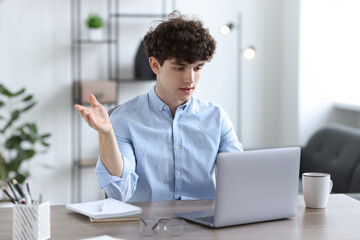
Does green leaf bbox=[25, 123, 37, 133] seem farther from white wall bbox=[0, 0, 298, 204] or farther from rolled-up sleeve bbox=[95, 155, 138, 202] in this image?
rolled-up sleeve bbox=[95, 155, 138, 202]

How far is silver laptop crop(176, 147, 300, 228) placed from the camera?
5.63 ft

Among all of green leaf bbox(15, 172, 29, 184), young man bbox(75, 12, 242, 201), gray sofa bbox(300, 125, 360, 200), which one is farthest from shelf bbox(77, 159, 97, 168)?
young man bbox(75, 12, 242, 201)

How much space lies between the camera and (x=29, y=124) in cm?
420

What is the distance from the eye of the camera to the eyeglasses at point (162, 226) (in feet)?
5.51

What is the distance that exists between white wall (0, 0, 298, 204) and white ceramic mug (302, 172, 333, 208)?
261 cm

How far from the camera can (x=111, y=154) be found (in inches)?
77.0

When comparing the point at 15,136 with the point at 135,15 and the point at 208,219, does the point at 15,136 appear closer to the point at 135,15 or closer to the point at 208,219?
the point at 135,15

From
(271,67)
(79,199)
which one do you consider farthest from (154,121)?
(271,67)

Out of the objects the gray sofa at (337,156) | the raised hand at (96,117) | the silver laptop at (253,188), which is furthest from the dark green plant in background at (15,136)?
the silver laptop at (253,188)

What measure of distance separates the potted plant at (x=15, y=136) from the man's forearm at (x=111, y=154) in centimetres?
227

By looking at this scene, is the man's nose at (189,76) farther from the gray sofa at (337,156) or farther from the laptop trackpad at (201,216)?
the gray sofa at (337,156)

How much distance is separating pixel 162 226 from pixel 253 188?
0.30 m

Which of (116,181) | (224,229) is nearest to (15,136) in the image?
(116,181)

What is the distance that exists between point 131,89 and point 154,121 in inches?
91.3
